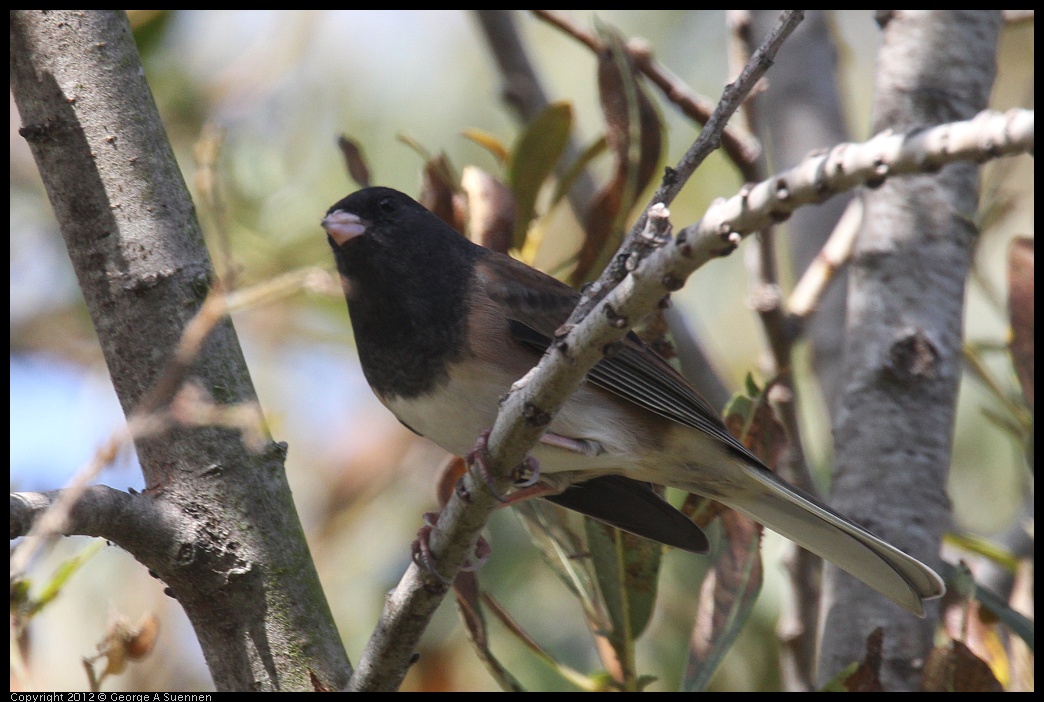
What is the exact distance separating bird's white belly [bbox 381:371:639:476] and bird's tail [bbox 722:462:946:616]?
0.87 feet

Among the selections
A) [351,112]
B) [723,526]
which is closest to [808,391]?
[723,526]

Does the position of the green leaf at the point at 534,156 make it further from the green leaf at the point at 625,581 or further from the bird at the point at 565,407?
the green leaf at the point at 625,581

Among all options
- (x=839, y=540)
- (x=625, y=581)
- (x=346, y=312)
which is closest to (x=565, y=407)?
(x=625, y=581)

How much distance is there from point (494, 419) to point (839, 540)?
2.32 ft

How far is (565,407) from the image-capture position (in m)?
1.84

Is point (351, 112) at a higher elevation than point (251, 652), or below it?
higher

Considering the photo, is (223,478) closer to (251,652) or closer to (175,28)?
(251,652)

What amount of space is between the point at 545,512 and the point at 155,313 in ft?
3.15

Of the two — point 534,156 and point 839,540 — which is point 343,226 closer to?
point 534,156

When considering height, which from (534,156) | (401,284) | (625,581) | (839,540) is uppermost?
(534,156)

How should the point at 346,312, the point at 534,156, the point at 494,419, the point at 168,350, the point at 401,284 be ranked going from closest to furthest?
the point at 168,350 → the point at 494,419 → the point at 401,284 → the point at 534,156 → the point at 346,312

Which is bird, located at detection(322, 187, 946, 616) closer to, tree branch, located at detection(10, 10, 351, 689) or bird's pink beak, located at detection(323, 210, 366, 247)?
bird's pink beak, located at detection(323, 210, 366, 247)

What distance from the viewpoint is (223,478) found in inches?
57.1

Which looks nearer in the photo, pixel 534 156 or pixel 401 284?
pixel 401 284
